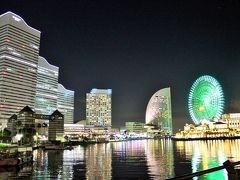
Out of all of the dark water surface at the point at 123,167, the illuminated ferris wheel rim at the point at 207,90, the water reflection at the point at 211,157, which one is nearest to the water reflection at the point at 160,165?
the dark water surface at the point at 123,167

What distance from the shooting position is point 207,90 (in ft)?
525

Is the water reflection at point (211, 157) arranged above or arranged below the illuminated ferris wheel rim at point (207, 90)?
below

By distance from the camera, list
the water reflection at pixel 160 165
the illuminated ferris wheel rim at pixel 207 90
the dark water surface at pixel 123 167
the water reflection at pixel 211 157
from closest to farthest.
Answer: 1. the water reflection at pixel 211 157
2. the water reflection at pixel 160 165
3. the dark water surface at pixel 123 167
4. the illuminated ferris wheel rim at pixel 207 90

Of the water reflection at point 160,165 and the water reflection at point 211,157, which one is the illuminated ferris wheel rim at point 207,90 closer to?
the water reflection at point 211,157

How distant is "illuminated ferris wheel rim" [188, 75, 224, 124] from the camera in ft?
507

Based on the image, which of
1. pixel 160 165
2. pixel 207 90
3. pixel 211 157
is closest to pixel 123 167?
pixel 160 165

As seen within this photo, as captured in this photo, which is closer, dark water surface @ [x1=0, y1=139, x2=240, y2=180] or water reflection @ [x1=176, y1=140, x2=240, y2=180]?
water reflection @ [x1=176, y1=140, x2=240, y2=180]

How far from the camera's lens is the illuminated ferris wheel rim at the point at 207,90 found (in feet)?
507

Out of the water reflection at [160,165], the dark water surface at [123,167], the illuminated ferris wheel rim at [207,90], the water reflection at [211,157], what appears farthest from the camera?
the illuminated ferris wheel rim at [207,90]

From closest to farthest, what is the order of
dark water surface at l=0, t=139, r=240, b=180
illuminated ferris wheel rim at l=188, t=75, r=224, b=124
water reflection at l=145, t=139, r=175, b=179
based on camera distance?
1. water reflection at l=145, t=139, r=175, b=179
2. dark water surface at l=0, t=139, r=240, b=180
3. illuminated ferris wheel rim at l=188, t=75, r=224, b=124

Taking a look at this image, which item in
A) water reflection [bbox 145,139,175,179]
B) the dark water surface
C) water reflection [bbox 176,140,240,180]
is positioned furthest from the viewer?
the dark water surface

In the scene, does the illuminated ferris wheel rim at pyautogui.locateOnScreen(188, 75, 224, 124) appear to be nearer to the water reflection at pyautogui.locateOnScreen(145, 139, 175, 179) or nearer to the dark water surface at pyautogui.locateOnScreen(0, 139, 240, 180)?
the dark water surface at pyautogui.locateOnScreen(0, 139, 240, 180)

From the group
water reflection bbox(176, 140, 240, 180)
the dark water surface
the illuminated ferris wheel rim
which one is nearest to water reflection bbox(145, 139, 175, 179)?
the dark water surface

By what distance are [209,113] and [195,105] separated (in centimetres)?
931
